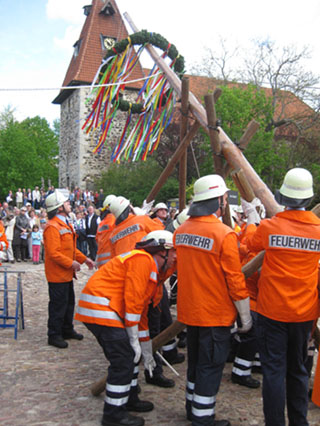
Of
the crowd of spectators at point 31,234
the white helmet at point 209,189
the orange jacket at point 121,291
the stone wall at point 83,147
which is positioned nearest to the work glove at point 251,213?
the white helmet at point 209,189

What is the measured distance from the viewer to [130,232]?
5375 millimetres

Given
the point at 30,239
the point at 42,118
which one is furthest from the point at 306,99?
the point at 42,118

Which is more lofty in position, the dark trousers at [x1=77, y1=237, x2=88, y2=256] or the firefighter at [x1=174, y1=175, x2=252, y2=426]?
the firefighter at [x1=174, y1=175, x2=252, y2=426]

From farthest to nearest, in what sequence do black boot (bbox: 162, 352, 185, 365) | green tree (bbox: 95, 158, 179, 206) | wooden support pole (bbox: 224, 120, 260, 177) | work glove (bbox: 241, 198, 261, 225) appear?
green tree (bbox: 95, 158, 179, 206), wooden support pole (bbox: 224, 120, 260, 177), black boot (bbox: 162, 352, 185, 365), work glove (bbox: 241, 198, 261, 225)

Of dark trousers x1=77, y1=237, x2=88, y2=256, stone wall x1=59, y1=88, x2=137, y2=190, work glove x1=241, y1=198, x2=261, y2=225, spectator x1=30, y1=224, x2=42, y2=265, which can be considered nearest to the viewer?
work glove x1=241, y1=198, x2=261, y2=225

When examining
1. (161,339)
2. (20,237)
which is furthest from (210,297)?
(20,237)

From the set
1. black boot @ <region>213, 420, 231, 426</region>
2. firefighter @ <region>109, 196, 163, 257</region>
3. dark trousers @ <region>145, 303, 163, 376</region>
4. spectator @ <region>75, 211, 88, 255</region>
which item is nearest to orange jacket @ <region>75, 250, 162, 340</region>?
dark trousers @ <region>145, 303, 163, 376</region>

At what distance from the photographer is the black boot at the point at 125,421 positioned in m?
3.67

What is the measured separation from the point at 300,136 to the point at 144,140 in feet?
80.1

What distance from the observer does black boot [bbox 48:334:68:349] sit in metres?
5.86

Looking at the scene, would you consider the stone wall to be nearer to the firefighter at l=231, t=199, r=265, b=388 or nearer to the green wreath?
the green wreath

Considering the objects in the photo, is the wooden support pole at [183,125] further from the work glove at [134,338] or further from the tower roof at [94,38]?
the tower roof at [94,38]

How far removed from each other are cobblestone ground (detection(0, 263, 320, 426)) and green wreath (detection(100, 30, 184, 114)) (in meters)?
3.96

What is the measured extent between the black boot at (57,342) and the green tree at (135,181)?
19966 mm
